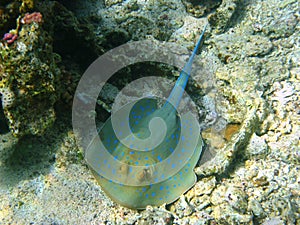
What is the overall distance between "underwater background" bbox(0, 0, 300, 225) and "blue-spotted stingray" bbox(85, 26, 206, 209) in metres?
0.19

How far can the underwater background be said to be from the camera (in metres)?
2.75

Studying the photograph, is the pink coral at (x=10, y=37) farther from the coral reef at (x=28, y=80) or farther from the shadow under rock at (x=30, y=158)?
the shadow under rock at (x=30, y=158)

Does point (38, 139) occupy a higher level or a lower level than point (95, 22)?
lower

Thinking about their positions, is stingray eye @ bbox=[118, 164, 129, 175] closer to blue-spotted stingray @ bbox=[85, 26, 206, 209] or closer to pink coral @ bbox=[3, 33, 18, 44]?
blue-spotted stingray @ bbox=[85, 26, 206, 209]

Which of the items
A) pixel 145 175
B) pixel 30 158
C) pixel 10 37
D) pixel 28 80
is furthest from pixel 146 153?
pixel 10 37

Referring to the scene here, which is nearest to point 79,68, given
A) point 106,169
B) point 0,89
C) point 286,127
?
point 0,89

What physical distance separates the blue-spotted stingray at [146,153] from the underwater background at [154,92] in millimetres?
186

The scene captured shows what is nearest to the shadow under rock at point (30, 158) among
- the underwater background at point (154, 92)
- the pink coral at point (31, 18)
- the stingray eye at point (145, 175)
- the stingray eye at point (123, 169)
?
the underwater background at point (154, 92)

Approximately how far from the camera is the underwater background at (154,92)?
275 cm

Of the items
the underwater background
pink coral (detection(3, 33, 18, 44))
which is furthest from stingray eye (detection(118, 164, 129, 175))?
pink coral (detection(3, 33, 18, 44))

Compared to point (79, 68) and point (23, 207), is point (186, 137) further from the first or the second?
point (23, 207)

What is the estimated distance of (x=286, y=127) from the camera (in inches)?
133

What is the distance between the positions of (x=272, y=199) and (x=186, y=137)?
1278 mm

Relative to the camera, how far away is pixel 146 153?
10.2ft
